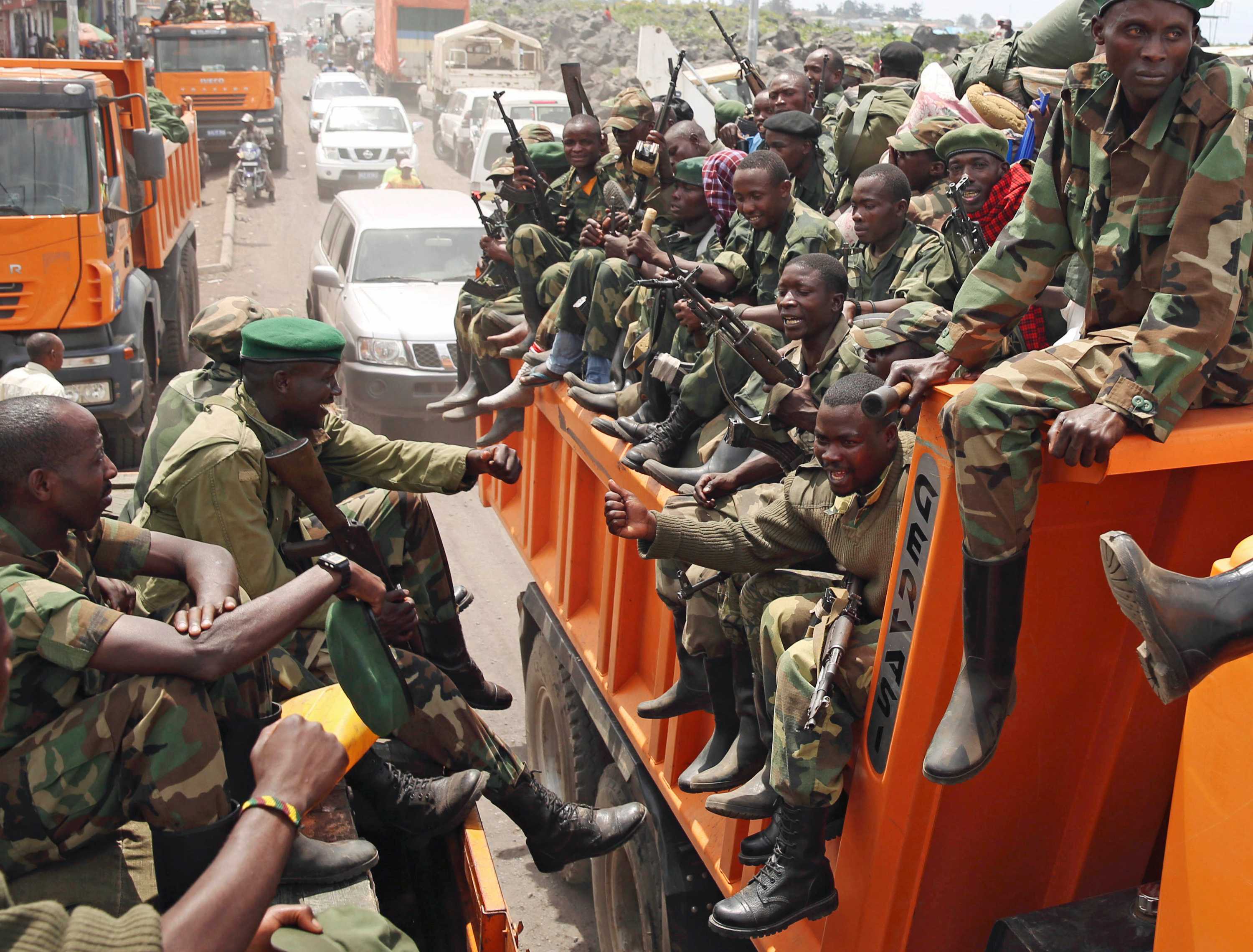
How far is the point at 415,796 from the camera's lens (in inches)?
148

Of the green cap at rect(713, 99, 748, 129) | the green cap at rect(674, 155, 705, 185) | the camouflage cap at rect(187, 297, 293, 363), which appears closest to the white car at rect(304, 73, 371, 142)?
the green cap at rect(713, 99, 748, 129)

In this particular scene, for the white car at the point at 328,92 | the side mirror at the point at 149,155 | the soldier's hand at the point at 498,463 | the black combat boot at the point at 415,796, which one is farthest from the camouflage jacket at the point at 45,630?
the white car at the point at 328,92

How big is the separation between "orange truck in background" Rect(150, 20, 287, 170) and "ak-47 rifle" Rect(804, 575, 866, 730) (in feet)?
81.8

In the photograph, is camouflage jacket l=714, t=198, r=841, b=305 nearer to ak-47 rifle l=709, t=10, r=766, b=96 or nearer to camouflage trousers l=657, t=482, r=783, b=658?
camouflage trousers l=657, t=482, r=783, b=658

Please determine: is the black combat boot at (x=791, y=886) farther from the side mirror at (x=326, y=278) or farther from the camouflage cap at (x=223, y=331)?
the side mirror at (x=326, y=278)

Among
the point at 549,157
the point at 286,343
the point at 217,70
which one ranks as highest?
the point at 549,157

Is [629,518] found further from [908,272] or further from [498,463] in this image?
[908,272]

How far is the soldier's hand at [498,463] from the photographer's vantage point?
4273 millimetres

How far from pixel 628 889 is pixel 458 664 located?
1.06m

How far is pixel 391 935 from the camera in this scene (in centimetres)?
244

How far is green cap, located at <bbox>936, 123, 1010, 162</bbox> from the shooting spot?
4363mm

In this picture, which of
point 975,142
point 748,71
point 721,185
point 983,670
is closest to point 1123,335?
point 983,670

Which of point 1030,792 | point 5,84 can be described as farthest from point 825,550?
point 5,84

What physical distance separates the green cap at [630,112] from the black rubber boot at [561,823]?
153 inches
